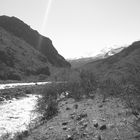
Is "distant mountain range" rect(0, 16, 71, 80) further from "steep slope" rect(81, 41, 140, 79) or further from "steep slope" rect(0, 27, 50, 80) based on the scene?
"steep slope" rect(81, 41, 140, 79)

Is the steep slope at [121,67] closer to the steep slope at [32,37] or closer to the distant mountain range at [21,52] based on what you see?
the distant mountain range at [21,52]

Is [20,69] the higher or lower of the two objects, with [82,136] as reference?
higher

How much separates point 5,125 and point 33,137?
4984mm

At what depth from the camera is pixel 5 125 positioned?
1468cm

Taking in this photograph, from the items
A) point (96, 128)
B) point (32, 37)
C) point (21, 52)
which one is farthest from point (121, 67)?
point (96, 128)

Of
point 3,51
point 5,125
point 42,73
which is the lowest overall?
point 5,125

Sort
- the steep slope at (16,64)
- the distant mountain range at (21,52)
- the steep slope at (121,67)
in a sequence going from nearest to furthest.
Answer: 1. the steep slope at (121,67)
2. the steep slope at (16,64)
3. the distant mountain range at (21,52)

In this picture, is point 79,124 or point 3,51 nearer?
point 79,124

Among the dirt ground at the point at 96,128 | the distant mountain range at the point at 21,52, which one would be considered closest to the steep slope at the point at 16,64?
the distant mountain range at the point at 21,52

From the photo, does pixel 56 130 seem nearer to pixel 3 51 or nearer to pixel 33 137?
pixel 33 137

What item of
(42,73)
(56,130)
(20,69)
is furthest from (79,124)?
(42,73)

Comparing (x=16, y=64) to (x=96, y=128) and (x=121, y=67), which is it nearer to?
(x=121, y=67)

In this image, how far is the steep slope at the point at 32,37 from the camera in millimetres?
136750

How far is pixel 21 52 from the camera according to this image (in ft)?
351
